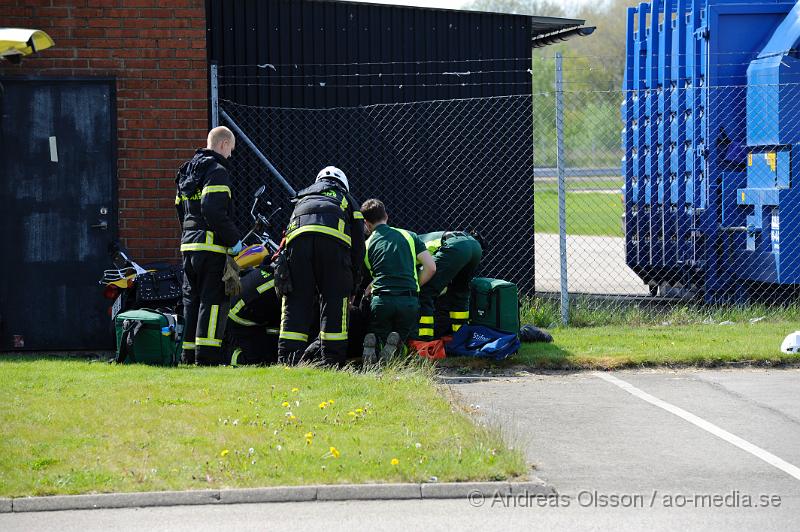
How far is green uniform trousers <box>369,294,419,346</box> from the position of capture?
31.0 ft

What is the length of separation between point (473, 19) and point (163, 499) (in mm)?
8178

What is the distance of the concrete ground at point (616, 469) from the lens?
5500mm

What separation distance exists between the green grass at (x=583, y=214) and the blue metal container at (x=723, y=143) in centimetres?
1059

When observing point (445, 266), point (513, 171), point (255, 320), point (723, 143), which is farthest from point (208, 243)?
point (723, 143)

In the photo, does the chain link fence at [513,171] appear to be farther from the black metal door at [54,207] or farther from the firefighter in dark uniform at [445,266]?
the firefighter in dark uniform at [445,266]

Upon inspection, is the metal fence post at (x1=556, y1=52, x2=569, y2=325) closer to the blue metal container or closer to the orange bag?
the blue metal container

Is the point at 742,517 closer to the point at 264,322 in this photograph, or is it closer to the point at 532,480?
the point at 532,480

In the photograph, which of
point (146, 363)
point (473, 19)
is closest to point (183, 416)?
point (146, 363)

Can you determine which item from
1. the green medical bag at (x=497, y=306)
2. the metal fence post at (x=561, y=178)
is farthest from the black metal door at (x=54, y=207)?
the metal fence post at (x=561, y=178)

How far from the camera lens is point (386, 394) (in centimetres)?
805

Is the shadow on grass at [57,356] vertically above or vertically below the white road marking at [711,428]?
above

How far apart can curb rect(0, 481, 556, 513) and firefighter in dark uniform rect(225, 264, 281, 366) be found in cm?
392

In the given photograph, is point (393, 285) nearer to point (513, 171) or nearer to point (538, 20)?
point (513, 171)

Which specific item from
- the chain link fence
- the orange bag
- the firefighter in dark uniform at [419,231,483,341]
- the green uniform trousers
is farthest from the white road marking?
the chain link fence
